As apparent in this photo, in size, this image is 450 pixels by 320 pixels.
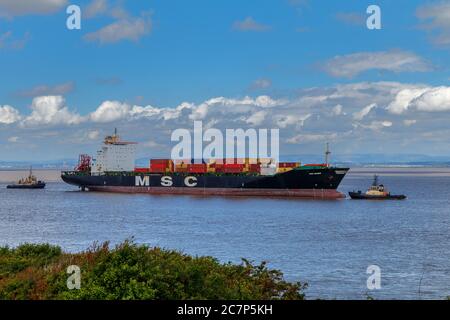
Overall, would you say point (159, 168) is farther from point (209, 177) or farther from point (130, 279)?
point (130, 279)

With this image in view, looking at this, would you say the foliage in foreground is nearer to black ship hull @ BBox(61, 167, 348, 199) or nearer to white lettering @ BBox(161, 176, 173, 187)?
black ship hull @ BBox(61, 167, 348, 199)

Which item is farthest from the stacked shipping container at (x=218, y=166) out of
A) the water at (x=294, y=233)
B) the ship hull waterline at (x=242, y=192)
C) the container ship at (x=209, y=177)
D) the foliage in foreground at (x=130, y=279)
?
the foliage in foreground at (x=130, y=279)

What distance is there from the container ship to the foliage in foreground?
247 feet

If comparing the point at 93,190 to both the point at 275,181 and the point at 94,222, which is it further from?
the point at 94,222

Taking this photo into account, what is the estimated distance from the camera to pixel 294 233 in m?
53.7

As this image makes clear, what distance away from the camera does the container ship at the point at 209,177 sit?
9550 centimetres

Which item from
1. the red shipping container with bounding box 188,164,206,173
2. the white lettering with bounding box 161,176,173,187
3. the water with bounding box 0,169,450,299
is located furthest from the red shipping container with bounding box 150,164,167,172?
the water with bounding box 0,169,450,299

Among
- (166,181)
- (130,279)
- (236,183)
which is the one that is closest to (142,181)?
(166,181)

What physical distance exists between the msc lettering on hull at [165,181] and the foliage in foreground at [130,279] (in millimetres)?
85579

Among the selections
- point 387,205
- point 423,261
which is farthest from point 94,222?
point 387,205

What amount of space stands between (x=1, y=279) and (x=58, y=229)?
39.8m

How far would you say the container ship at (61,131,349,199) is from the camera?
95.5 m
